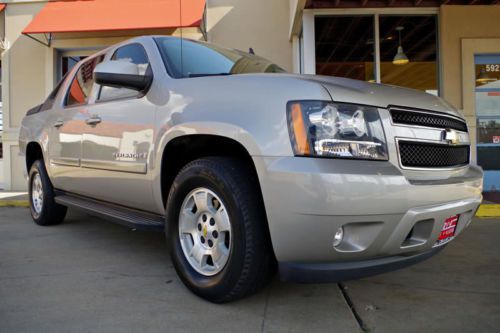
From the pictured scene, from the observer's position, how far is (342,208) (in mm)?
1908

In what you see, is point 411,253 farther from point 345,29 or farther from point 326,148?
point 345,29

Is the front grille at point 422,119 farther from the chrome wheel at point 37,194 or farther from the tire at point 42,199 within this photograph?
the chrome wheel at point 37,194

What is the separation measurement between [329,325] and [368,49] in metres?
6.40

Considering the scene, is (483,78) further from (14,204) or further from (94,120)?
(14,204)

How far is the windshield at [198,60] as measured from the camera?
2.97m

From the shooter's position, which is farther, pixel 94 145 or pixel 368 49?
pixel 368 49

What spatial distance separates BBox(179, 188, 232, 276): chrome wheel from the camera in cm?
238

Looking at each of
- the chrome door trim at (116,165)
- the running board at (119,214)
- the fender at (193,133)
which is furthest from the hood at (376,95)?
the running board at (119,214)

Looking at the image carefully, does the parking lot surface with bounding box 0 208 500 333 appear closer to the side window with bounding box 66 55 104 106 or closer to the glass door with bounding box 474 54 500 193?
the side window with bounding box 66 55 104 106

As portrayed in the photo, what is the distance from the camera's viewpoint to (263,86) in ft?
7.34

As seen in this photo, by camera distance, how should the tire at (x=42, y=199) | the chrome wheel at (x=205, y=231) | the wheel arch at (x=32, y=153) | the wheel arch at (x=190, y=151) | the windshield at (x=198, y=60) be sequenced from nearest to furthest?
the chrome wheel at (x=205, y=231) → the wheel arch at (x=190, y=151) → the windshield at (x=198, y=60) → the tire at (x=42, y=199) → the wheel arch at (x=32, y=153)

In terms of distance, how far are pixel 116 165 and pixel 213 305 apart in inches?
54.4

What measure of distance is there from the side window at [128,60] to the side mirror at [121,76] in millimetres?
133

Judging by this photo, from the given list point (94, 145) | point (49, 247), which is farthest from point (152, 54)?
point (49, 247)
